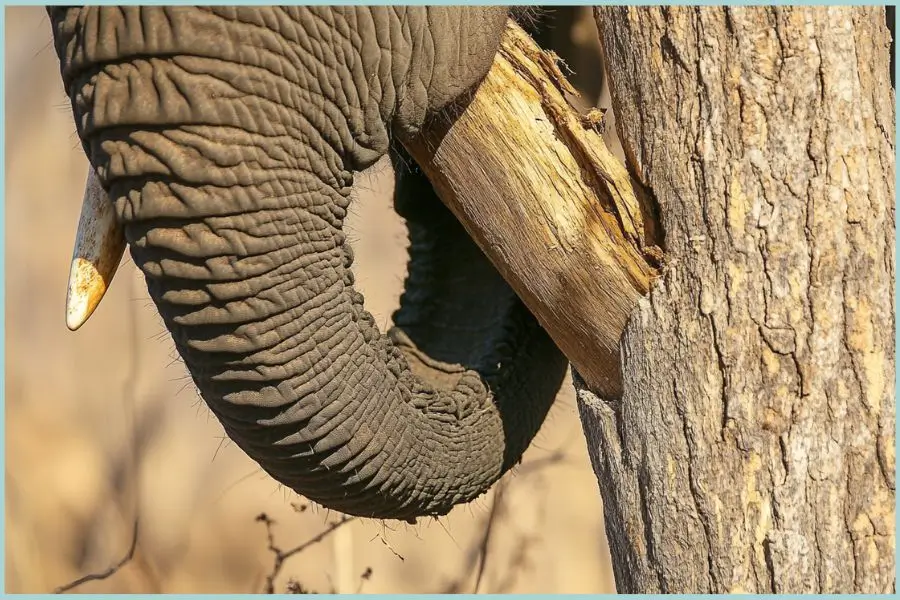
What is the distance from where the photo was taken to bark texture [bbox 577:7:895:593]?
1.10 m

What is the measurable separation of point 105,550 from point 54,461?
17.6 inches

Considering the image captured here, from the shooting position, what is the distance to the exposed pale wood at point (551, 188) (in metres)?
1.19

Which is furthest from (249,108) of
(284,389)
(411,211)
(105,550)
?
(105,550)

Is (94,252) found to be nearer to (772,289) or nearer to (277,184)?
(277,184)

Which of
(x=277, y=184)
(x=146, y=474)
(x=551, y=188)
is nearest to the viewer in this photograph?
(x=277, y=184)

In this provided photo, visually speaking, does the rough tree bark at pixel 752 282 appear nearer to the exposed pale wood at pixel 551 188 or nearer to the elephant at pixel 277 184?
the exposed pale wood at pixel 551 188

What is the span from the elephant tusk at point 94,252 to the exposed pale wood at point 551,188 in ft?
1.18

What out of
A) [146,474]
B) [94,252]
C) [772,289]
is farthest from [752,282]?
[146,474]

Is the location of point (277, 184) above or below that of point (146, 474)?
above

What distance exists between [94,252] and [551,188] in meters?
0.47

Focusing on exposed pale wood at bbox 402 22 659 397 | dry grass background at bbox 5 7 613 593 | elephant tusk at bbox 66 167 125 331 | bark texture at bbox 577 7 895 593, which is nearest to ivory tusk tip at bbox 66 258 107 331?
elephant tusk at bbox 66 167 125 331

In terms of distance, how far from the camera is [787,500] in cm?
112

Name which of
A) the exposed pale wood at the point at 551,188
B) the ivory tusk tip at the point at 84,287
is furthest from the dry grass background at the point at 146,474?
the ivory tusk tip at the point at 84,287

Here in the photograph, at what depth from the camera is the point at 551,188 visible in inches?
47.5
